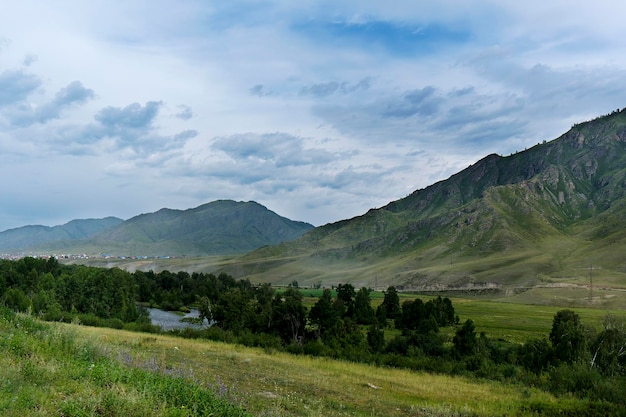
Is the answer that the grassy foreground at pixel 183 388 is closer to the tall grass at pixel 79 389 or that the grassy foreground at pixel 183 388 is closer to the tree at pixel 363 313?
the tall grass at pixel 79 389

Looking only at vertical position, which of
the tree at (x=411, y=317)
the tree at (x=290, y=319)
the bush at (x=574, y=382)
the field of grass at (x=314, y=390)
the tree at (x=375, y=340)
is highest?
the field of grass at (x=314, y=390)

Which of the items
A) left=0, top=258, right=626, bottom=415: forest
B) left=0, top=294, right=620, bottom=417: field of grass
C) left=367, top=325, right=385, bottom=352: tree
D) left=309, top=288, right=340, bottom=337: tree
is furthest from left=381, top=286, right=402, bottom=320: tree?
left=0, top=294, right=620, bottom=417: field of grass

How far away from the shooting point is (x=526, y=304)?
614 ft

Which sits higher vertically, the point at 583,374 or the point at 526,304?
the point at 583,374

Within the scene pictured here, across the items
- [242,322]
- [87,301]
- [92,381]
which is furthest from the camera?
[87,301]

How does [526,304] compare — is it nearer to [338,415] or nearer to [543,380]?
[543,380]

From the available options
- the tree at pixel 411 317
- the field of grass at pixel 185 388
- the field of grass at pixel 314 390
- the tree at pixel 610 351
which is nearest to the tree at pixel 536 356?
the tree at pixel 610 351

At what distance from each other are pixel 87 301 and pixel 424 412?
106 metres

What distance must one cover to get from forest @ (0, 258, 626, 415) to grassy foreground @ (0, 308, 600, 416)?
520cm

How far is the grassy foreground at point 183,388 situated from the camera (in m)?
9.01

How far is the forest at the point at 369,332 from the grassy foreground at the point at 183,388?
5.20 meters

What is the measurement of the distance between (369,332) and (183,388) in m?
70.3

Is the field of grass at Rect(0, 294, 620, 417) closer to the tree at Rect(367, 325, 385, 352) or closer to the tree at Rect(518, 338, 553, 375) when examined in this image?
the tree at Rect(518, 338, 553, 375)

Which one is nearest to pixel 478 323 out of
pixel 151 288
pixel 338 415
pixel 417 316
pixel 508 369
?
pixel 417 316
